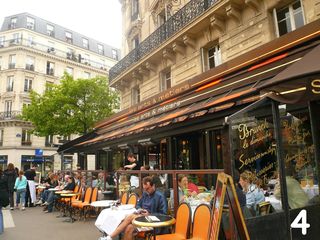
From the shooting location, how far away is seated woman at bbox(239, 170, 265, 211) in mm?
3682

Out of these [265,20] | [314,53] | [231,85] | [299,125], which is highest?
[265,20]

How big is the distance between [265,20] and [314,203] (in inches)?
245

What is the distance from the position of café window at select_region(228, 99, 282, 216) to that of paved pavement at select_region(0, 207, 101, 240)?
14.1 feet

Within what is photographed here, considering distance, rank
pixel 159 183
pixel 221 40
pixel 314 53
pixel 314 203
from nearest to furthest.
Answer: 1. pixel 314 53
2. pixel 314 203
3. pixel 159 183
4. pixel 221 40

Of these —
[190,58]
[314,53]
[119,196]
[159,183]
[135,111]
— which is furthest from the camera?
[135,111]

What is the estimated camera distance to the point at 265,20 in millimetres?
8586

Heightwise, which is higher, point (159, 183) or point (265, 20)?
point (265, 20)

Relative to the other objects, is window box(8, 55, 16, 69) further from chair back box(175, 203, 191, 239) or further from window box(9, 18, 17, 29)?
chair back box(175, 203, 191, 239)

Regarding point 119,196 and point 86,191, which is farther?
point 86,191

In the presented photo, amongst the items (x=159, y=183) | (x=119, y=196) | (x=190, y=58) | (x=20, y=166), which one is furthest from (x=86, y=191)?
(x=20, y=166)

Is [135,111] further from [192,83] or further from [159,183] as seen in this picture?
[159,183]

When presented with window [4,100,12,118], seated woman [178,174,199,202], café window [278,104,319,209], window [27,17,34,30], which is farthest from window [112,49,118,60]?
café window [278,104,319,209]

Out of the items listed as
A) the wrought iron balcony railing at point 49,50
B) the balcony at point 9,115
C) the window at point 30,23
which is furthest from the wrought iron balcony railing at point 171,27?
the window at point 30,23

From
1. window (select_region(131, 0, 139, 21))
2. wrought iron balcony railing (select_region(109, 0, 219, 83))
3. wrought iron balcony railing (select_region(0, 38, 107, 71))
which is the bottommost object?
wrought iron balcony railing (select_region(109, 0, 219, 83))
